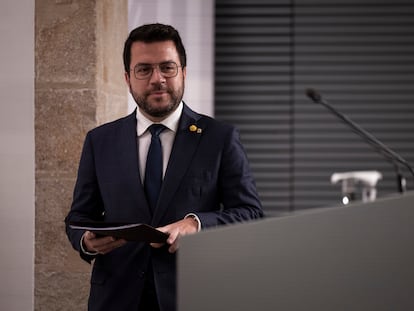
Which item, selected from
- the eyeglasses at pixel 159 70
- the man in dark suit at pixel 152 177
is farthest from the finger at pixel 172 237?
the eyeglasses at pixel 159 70

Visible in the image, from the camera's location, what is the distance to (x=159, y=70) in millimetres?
2363

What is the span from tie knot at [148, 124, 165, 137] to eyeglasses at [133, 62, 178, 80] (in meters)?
0.15

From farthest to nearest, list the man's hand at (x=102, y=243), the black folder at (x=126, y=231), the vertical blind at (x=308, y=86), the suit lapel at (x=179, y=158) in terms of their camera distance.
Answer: the vertical blind at (x=308, y=86)
the suit lapel at (x=179, y=158)
the man's hand at (x=102, y=243)
the black folder at (x=126, y=231)

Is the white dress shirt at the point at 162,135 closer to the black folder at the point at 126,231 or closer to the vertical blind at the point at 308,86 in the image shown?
the black folder at the point at 126,231

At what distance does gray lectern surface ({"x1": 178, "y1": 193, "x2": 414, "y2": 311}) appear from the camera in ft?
2.62

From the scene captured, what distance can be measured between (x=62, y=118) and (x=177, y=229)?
133cm

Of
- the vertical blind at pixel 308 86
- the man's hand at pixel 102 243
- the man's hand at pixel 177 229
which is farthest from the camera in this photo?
the vertical blind at pixel 308 86

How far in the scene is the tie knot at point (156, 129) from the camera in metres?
2.40

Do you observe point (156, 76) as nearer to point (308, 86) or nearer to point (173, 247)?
point (173, 247)

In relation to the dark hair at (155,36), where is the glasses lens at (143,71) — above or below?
below

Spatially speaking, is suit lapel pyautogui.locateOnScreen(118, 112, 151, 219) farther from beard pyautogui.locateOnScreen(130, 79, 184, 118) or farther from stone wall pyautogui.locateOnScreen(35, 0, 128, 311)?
stone wall pyautogui.locateOnScreen(35, 0, 128, 311)

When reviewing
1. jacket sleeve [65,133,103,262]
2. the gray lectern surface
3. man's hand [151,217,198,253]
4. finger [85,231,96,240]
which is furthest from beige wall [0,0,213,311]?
the gray lectern surface

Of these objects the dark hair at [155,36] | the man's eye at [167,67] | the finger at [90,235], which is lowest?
the finger at [90,235]

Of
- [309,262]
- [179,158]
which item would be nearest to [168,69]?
[179,158]
